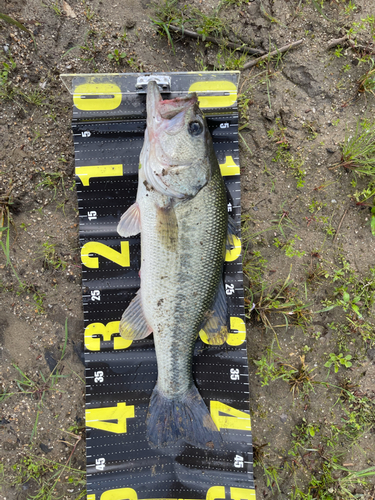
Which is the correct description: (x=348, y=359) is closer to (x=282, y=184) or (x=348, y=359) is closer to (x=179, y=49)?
(x=282, y=184)

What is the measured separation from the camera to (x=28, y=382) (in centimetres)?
311

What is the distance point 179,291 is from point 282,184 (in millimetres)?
1776

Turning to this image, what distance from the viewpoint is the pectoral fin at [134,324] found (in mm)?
2936

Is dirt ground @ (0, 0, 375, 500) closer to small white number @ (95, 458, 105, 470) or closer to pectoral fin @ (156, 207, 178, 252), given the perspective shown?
small white number @ (95, 458, 105, 470)

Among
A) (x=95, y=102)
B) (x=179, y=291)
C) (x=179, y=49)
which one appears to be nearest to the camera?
(x=179, y=291)

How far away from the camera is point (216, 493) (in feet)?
9.64

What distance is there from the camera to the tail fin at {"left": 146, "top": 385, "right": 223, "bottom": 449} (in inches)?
114

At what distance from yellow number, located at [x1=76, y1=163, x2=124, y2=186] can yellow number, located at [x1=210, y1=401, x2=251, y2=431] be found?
2.61 m

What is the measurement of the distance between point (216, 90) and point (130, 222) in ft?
5.67

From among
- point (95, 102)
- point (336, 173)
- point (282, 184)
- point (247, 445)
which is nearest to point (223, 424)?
point (247, 445)

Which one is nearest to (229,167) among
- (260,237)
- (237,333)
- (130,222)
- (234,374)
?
(260,237)

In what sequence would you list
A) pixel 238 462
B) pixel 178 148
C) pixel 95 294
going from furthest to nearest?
pixel 95 294, pixel 238 462, pixel 178 148

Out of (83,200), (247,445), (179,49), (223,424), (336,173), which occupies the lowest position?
(247,445)

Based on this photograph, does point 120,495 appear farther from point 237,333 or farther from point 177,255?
point 177,255
